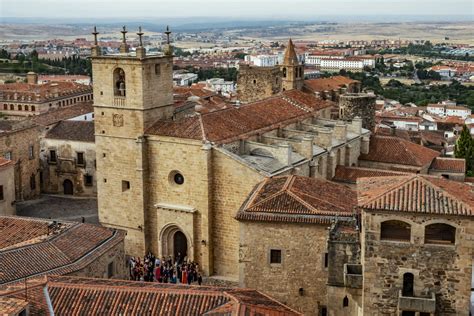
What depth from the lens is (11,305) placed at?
49.6 ft

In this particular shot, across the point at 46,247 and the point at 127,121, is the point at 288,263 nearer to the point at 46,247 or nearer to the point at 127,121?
the point at 46,247

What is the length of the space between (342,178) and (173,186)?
9272 mm

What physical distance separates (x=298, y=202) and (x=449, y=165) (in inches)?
703

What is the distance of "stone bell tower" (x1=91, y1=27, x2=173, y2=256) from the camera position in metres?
30.0

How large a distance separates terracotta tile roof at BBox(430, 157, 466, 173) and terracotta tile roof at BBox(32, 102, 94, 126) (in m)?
24.5

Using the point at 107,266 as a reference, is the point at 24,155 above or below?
above

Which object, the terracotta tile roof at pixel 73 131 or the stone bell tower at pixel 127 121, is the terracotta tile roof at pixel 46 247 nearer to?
the stone bell tower at pixel 127 121

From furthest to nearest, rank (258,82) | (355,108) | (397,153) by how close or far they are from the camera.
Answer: (258,82) → (355,108) → (397,153)

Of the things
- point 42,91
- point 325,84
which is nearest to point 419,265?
point 42,91

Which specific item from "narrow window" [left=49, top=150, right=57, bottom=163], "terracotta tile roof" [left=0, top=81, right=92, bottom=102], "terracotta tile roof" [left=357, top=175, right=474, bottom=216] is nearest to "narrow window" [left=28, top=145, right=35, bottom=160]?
"narrow window" [left=49, top=150, right=57, bottom=163]

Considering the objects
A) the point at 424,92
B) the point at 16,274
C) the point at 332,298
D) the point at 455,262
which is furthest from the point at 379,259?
the point at 424,92

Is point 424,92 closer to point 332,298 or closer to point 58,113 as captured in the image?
point 58,113

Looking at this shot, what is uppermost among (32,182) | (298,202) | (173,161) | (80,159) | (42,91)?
(173,161)

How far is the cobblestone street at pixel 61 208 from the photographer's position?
122 ft
